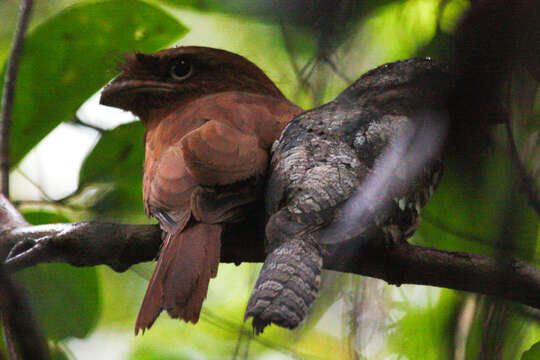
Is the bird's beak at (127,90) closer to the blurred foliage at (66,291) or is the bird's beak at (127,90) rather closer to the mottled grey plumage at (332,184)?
the blurred foliage at (66,291)

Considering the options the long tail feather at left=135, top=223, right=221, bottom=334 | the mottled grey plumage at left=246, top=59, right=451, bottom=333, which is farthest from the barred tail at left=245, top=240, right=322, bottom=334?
the long tail feather at left=135, top=223, right=221, bottom=334

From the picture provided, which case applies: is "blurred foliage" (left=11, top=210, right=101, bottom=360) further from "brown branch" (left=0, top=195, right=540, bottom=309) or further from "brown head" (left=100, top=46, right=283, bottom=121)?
"brown head" (left=100, top=46, right=283, bottom=121)

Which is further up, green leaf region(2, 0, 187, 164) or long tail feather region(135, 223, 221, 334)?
green leaf region(2, 0, 187, 164)

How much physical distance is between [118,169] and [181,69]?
0.76 m

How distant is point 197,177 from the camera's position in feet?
7.06

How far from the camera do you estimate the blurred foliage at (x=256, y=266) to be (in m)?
0.90

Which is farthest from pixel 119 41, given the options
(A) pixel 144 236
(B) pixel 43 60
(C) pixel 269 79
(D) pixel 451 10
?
(D) pixel 451 10

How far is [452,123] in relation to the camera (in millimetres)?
842

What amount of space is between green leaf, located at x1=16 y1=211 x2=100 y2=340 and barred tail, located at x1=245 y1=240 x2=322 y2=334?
3.57ft

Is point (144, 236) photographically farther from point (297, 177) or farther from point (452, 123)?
point (452, 123)

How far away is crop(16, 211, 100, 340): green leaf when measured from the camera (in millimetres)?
2457

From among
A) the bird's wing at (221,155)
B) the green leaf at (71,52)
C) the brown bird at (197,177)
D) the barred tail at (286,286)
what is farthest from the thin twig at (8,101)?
the barred tail at (286,286)

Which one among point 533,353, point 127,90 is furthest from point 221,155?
point 127,90

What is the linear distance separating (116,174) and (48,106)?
1.52 ft
